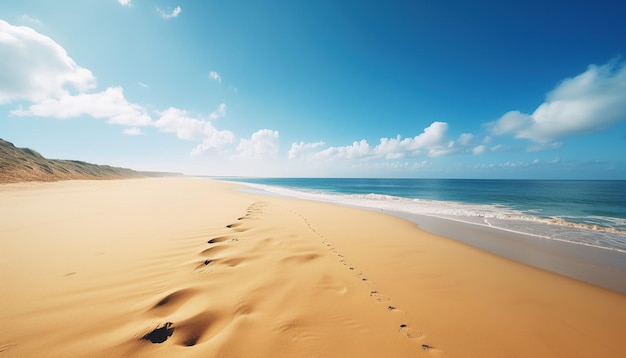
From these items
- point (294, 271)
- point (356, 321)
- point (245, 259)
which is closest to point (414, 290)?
point (356, 321)

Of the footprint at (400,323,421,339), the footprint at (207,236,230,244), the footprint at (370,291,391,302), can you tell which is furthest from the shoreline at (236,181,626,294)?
the footprint at (207,236,230,244)

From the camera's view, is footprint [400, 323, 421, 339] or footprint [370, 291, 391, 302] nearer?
footprint [400, 323, 421, 339]

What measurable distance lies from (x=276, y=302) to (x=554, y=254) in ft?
30.4

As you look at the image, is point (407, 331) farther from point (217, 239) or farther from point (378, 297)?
point (217, 239)

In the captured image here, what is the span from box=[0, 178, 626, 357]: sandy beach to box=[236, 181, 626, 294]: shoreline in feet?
2.51

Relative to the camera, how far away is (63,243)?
5.24m

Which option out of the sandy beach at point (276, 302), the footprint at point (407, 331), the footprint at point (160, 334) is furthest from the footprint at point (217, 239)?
the footprint at point (407, 331)

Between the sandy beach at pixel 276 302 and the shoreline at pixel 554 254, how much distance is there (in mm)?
765

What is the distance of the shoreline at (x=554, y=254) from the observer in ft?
17.8

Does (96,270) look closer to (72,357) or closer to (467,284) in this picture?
(72,357)

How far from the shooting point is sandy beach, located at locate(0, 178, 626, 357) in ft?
7.95

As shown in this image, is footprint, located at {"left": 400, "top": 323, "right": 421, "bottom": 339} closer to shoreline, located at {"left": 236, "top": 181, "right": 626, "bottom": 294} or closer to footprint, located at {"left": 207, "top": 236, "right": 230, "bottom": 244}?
footprint, located at {"left": 207, "top": 236, "right": 230, "bottom": 244}

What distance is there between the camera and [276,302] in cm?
327

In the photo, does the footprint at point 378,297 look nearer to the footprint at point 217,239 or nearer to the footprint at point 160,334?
the footprint at point 160,334
